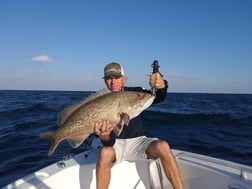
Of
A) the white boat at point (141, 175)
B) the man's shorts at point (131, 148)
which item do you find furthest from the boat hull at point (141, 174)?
the man's shorts at point (131, 148)

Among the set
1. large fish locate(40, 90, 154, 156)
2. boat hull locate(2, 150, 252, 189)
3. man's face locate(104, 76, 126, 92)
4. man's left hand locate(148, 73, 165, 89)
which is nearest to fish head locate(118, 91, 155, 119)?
large fish locate(40, 90, 154, 156)

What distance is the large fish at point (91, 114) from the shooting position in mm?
3018

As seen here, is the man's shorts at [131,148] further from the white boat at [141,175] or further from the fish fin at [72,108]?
the fish fin at [72,108]

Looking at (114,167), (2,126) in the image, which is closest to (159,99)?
(114,167)

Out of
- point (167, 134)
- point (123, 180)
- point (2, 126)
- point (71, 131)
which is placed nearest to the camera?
point (71, 131)

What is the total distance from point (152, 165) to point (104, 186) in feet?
2.99

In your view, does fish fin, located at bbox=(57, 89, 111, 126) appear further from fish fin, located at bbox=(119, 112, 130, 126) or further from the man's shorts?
the man's shorts

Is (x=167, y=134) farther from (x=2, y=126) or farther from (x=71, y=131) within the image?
(x=71, y=131)

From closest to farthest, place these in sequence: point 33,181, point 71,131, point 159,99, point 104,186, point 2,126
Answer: point 71,131, point 33,181, point 104,186, point 159,99, point 2,126

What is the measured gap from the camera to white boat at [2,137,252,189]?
3.42 m

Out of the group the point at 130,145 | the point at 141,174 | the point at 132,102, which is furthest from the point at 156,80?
the point at 141,174

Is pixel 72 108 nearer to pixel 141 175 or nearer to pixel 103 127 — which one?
pixel 103 127

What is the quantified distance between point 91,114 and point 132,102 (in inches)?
21.3

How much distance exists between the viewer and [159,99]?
13.0ft
